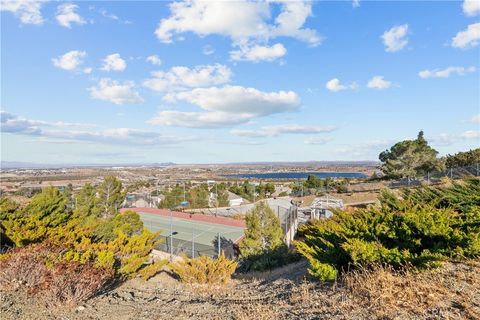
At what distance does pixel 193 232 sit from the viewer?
65.5 ft

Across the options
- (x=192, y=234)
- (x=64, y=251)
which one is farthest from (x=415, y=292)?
(x=192, y=234)

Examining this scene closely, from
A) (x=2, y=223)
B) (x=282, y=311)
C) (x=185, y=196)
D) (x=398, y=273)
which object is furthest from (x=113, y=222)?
(x=185, y=196)

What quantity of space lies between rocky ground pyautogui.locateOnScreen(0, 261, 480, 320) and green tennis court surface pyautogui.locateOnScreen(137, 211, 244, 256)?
732 cm

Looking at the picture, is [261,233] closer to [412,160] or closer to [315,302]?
[315,302]

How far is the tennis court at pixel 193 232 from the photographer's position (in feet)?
52.1

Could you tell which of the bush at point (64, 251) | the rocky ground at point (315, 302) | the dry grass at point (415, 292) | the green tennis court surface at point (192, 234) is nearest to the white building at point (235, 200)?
the green tennis court surface at point (192, 234)

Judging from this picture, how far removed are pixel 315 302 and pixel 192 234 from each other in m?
15.0

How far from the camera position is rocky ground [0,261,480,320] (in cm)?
441

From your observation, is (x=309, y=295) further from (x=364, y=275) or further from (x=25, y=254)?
(x=25, y=254)

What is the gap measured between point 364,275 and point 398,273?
56 cm

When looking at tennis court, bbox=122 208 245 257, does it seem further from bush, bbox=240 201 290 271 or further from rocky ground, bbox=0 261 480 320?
rocky ground, bbox=0 261 480 320

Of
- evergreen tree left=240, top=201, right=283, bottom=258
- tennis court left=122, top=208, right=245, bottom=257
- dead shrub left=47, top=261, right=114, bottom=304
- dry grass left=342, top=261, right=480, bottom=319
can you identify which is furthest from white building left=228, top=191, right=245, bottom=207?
dry grass left=342, top=261, right=480, bottom=319

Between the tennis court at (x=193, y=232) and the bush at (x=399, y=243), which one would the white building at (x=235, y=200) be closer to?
the tennis court at (x=193, y=232)

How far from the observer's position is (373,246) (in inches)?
233
